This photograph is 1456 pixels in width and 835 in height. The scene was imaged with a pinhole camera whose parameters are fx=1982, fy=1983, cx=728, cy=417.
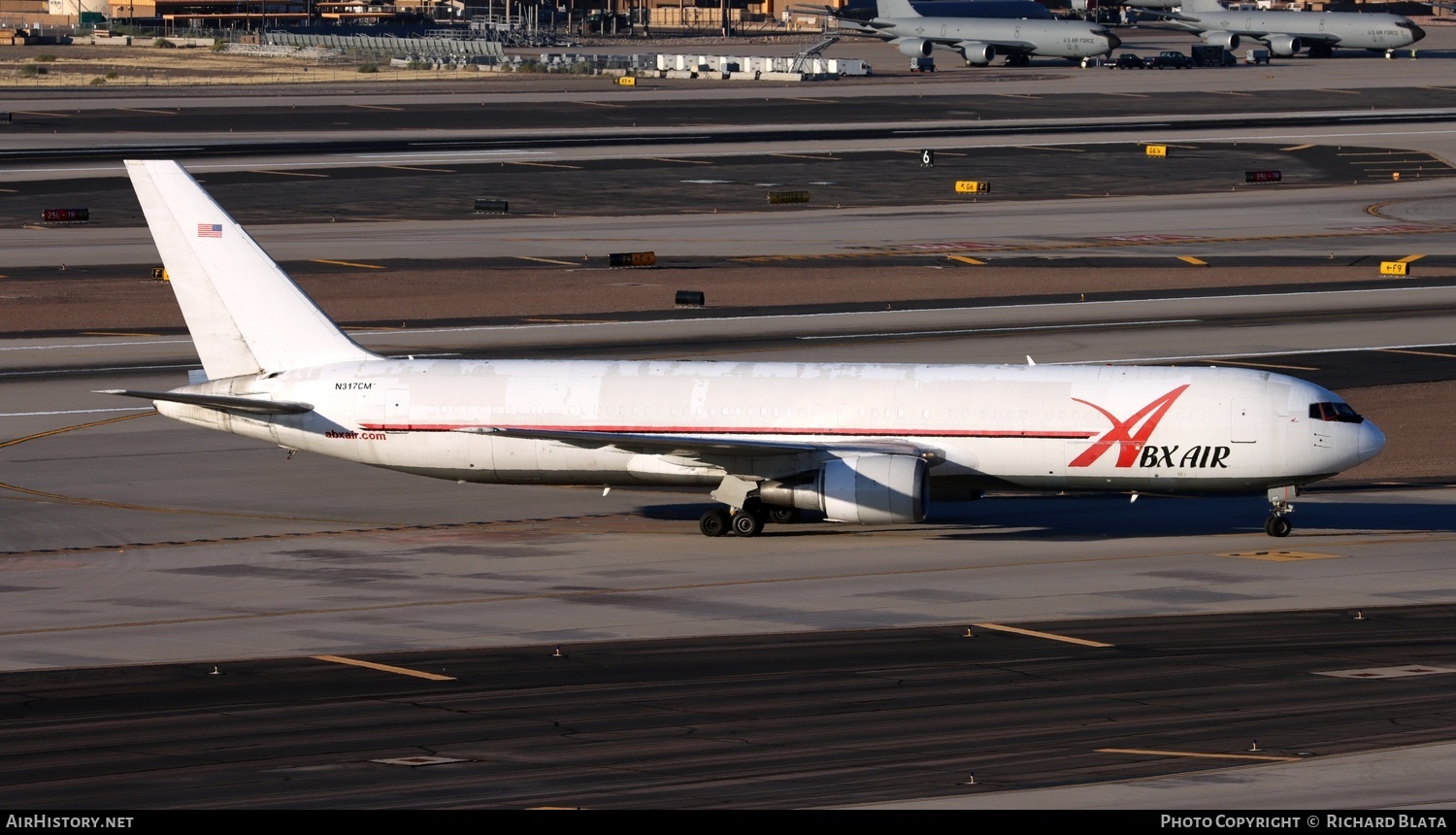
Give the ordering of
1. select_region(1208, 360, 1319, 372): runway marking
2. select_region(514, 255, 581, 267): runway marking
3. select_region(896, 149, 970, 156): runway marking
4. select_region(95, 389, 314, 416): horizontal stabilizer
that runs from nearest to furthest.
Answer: select_region(95, 389, 314, 416): horizontal stabilizer, select_region(1208, 360, 1319, 372): runway marking, select_region(514, 255, 581, 267): runway marking, select_region(896, 149, 970, 156): runway marking

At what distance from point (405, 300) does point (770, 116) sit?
8852cm

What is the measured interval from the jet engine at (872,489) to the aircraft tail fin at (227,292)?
13.0 meters

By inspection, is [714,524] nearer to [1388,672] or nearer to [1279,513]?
[1279,513]

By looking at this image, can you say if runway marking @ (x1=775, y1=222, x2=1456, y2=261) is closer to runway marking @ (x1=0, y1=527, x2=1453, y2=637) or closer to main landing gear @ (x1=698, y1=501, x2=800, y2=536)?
runway marking @ (x1=0, y1=527, x2=1453, y2=637)

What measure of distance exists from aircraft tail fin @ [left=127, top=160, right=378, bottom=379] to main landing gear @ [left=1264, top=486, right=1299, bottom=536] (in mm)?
23404

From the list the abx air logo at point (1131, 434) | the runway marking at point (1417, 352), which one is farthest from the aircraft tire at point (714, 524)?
the runway marking at point (1417, 352)

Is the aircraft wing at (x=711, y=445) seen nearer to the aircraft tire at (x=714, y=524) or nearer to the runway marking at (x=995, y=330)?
the aircraft tire at (x=714, y=524)

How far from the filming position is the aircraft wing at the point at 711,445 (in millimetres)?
48031

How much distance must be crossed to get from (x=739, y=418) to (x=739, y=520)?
2671mm

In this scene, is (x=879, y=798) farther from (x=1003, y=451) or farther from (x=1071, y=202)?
(x=1071, y=202)

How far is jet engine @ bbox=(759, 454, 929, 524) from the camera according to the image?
1842 inches

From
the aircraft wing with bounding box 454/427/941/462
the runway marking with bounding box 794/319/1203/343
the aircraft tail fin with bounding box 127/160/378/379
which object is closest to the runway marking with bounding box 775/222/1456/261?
the runway marking with bounding box 794/319/1203/343

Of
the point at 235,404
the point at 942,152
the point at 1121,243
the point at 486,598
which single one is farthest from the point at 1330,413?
the point at 942,152

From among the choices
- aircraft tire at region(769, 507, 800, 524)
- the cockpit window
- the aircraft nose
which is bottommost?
aircraft tire at region(769, 507, 800, 524)
